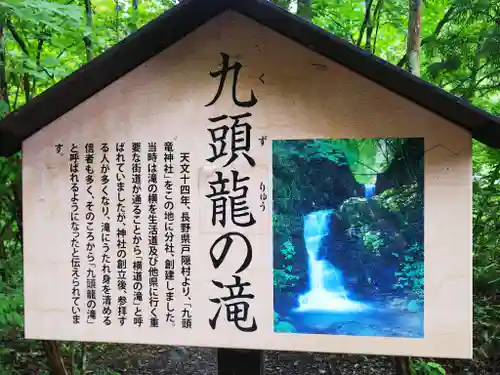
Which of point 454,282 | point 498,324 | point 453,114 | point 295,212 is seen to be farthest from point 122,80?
point 498,324

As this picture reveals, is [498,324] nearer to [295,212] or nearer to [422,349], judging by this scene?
[422,349]

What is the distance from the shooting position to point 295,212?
209 centimetres

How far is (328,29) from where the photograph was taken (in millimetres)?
4832

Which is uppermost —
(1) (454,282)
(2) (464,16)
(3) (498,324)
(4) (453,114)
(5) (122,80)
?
(2) (464,16)

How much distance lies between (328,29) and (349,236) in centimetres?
339

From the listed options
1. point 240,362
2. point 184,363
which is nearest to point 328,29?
point 240,362

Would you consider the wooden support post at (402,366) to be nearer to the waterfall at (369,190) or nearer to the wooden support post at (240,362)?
the wooden support post at (240,362)

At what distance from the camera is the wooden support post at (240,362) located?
92.2 inches

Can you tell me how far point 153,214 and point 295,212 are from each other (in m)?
0.69

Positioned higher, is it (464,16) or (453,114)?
(464,16)

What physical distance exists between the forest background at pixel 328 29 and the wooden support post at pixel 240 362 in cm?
152

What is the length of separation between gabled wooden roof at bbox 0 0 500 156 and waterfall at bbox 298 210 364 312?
0.66 m

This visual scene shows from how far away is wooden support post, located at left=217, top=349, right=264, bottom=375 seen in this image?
92.2 inches

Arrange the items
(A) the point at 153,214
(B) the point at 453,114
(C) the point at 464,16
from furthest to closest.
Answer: (C) the point at 464,16, (A) the point at 153,214, (B) the point at 453,114
